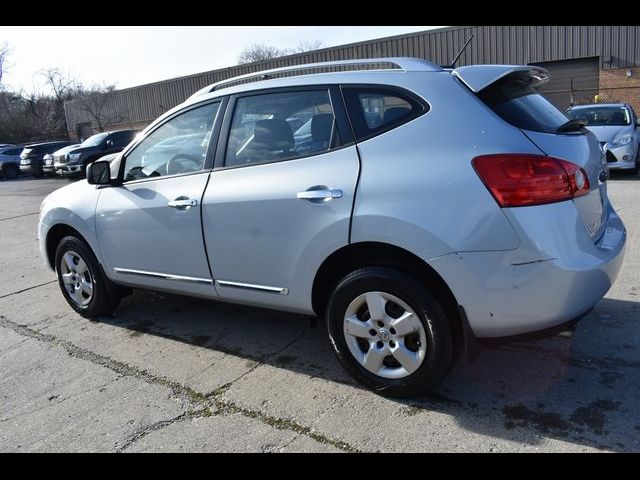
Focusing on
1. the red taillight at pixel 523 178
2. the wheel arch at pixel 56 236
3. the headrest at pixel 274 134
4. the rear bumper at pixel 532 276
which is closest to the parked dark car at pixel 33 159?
the wheel arch at pixel 56 236

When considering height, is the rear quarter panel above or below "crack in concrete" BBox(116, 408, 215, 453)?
above

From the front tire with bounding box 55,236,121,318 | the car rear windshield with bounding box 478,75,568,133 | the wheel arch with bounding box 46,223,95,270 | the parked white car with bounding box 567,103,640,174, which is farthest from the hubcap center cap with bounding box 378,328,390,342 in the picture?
the parked white car with bounding box 567,103,640,174

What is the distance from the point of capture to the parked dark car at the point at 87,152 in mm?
18891

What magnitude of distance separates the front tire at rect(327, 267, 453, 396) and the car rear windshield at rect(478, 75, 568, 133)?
39.0 inches

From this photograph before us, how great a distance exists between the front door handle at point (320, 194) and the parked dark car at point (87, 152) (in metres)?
17.5

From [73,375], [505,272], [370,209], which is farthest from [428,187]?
[73,375]

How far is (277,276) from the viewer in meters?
3.23

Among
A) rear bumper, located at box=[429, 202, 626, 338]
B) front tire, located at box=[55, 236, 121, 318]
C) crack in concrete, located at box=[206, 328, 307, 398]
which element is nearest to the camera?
rear bumper, located at box=[429, 202, 626, 338]

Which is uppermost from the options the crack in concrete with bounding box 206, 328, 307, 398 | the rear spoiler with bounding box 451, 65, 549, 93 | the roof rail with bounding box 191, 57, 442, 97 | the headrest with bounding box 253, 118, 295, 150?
the roof rail with bounding box 191, 57, 442, 97

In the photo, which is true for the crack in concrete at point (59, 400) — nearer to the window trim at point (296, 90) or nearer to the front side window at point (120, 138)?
the window trim at point (296, 90)

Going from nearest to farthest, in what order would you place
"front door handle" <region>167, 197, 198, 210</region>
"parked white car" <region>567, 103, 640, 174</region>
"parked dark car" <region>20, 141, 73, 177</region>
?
"front door handle" <region>167, 197, 198, 210</region> < "parked white car" <region>567, 103, 640, 174</region> < "parked dark car" <region>20, 141, 73, 177</region>

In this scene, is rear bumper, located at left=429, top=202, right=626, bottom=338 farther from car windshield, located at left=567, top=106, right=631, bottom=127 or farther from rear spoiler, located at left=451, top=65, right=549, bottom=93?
car windshield, located at left=567, top=106, right=631, bottom=127

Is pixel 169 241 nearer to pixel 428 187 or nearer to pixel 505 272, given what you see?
pixel 428 187

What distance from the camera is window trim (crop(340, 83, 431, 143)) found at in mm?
2797
